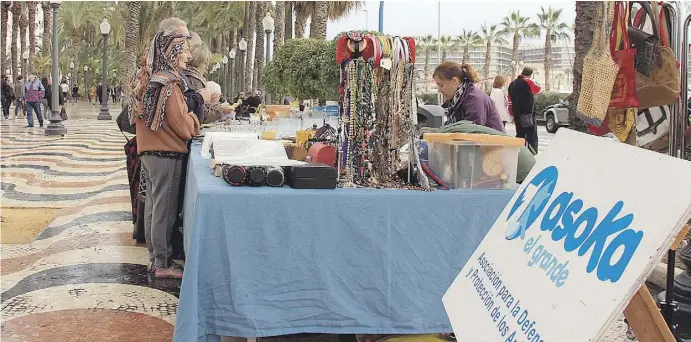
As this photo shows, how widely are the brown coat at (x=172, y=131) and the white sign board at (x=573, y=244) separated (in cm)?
247

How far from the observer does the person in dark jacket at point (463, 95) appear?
4.71 metres

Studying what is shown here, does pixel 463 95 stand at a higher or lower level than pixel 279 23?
lower

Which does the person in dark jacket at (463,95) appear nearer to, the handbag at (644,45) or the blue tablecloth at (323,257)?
the handbag at (644,45)

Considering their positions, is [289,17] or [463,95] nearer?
[463,95]

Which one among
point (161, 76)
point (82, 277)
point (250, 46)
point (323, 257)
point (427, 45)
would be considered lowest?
point (82, 277)

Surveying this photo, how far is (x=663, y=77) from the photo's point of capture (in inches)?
140

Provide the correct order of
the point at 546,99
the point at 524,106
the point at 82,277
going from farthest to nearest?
1. the point at 546,99
2. the point at 524,106
3. the point at 82,277

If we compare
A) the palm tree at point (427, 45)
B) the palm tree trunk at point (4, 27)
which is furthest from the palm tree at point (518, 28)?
the palm tree trunk at point (4, 27)

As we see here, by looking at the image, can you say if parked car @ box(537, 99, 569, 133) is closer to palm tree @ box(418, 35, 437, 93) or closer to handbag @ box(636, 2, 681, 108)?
handbag @ box(636, 2, 681, 108)

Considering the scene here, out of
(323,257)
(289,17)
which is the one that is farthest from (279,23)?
(323,257)

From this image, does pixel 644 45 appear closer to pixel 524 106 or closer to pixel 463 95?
pixel 463 95

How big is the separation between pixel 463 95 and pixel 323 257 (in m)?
2.17

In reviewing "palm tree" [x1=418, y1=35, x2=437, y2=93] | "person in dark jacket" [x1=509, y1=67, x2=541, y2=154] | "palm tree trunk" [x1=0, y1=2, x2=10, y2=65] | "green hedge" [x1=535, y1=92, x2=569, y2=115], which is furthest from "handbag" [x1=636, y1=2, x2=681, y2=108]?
"palm tree" [x1=418, y1=35, x2=437, y2=93]

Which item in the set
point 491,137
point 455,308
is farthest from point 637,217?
point 491,137
